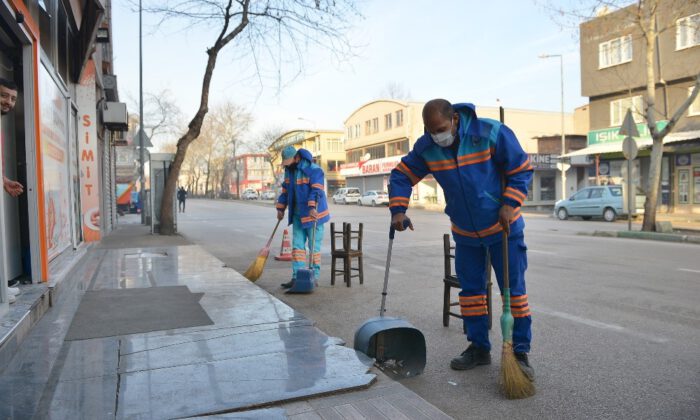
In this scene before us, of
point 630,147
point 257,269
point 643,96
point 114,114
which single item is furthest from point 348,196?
point 257,269

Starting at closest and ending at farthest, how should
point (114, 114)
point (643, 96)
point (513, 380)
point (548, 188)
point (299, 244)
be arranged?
point (513, 380) → point (299, 244) → point (114, 114) → point (643, 96) → point (548, 188)

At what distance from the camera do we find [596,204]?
880 inches

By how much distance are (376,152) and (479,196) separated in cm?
5238

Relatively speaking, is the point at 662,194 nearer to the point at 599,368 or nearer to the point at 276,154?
→ the point at 599,368

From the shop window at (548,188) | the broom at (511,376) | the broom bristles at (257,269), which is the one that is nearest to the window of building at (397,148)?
the shop window at (548,188)

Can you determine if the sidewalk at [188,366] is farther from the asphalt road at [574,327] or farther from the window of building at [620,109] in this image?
the window of building at [620,109]

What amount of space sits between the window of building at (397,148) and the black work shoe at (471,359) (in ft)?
150

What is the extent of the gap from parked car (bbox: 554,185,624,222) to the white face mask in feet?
67.1

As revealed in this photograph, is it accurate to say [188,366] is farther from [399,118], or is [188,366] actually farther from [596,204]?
[399,118]

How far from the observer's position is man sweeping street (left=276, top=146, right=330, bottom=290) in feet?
23.7

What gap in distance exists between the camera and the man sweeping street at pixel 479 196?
3.72 m

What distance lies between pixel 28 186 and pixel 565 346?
5.56 m

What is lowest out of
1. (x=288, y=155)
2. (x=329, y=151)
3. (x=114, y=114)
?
(x=288, y=155)

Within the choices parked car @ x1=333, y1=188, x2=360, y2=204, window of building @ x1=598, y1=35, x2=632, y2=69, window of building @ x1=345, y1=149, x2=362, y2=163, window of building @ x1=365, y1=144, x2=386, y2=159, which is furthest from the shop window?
window of building @ x1=345, y1=149, x2=362, y2=163
